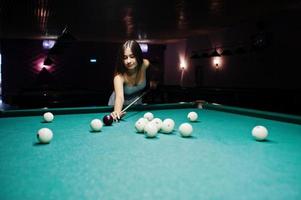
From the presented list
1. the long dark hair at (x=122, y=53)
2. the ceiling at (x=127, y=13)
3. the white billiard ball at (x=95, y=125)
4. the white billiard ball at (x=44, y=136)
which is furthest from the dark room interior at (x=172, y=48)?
the white billiard ball at (x=44, y=136)

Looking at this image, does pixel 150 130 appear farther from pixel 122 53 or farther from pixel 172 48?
pixel 172 48

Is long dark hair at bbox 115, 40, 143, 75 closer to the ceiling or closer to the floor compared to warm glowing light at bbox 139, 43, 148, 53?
closer to the floor

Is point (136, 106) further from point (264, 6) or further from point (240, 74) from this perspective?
point (240, 74)

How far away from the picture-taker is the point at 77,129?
8.02ft

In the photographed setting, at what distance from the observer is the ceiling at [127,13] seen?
6836 mm

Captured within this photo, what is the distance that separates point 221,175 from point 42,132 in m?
1.18

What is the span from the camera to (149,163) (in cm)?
148

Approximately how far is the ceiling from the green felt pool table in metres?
4.76

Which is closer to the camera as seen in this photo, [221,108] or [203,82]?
[221,108]

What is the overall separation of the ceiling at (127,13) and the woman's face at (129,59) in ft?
11.0

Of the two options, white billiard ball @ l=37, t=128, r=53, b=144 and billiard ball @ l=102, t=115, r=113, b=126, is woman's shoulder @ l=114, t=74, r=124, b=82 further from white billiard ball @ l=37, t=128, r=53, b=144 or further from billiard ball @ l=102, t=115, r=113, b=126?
white billiard ball @ l=37, t=128, r=53, b=144

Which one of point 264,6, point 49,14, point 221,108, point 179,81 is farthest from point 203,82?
point 221,108

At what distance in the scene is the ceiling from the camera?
684 centimetres

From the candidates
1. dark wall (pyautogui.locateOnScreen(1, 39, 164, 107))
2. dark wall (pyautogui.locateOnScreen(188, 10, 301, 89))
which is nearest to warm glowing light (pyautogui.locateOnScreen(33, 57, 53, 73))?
dark wall (pyautogui.locateOnScreen(1, 39, 164, 107))
